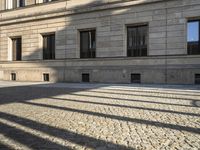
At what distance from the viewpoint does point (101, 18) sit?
2236cm

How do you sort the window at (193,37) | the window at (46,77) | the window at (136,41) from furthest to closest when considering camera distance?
the window at (46,77)
the window at (136,41)
the window at (193,37)

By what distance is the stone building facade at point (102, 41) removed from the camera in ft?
64.0

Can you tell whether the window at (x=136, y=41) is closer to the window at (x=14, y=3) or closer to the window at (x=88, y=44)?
the window at (x=88, y=44)

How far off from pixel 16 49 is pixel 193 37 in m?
16.4

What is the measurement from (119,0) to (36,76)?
988cm

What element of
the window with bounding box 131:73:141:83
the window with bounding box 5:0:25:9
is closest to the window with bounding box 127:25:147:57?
the window with bounding box 131:73:141:83

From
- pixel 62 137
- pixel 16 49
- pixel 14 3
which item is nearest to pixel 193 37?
pixel 62 137

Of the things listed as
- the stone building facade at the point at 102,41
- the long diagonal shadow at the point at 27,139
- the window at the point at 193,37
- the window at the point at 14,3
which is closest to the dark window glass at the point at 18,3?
the window at the point at 14,3

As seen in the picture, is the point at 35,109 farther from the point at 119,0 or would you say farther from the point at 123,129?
the point at 119,0

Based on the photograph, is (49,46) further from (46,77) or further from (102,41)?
(102,41)

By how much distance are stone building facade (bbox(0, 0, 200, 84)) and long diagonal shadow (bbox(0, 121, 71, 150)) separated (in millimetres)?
14791

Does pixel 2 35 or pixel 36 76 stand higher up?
pixel 2 35

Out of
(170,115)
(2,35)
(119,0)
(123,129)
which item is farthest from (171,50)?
(2,35)

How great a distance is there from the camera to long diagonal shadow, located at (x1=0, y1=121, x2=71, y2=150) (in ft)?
17.0
